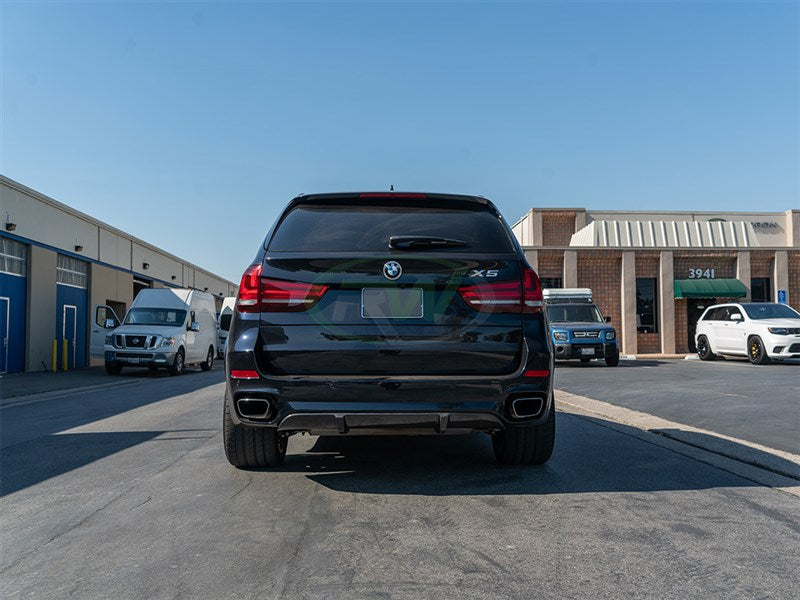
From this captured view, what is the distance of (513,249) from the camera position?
423cm

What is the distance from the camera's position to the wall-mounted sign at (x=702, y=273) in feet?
105

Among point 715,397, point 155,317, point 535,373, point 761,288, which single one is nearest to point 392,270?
point 535,373

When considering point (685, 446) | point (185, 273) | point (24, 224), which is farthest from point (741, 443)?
point (185, 273)

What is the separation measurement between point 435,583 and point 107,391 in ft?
41.2

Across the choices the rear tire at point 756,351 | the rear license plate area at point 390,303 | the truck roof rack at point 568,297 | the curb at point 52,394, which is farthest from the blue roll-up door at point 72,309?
the rear license plate area at point 390,303

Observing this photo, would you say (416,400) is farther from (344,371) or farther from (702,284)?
(702,284)

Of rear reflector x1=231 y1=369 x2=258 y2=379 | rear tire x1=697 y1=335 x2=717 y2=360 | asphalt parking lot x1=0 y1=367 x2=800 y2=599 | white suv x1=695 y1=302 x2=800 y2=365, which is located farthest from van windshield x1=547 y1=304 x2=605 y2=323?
rear reflector x1=231 y1=369 x2=258 y2=379

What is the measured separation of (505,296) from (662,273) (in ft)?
98.0

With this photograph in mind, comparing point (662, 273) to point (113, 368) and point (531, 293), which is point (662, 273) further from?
point (531, 293)

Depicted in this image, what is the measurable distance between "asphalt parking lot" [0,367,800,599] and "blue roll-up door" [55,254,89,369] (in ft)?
70.8

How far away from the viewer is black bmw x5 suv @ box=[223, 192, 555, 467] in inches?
154

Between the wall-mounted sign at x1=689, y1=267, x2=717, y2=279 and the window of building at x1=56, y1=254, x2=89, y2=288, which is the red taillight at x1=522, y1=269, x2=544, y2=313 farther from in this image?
the wall-mounted sign at x1=689, y1=267, x2=717, y2=279

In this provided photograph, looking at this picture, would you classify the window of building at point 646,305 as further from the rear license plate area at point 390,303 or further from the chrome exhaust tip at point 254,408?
the chrome exhaust tip at point 254,408

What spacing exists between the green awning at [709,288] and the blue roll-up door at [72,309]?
2651cm
